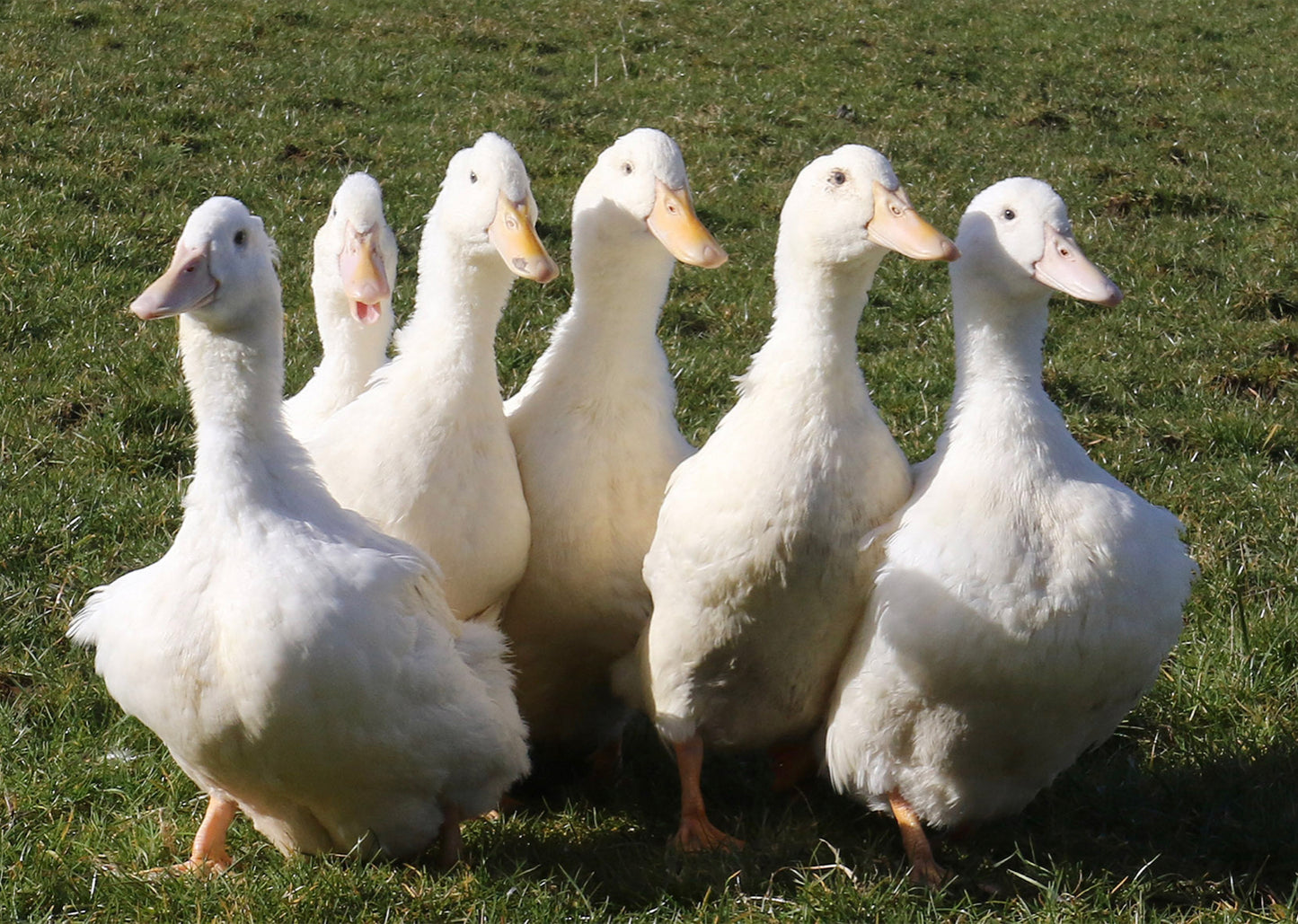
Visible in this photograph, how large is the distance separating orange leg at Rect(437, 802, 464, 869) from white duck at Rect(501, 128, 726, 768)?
83 centimetres

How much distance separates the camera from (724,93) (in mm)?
14102

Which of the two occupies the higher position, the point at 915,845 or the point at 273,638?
the point at 273,638

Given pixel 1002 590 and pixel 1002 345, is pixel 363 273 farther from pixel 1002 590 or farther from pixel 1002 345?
pixel 1002 590

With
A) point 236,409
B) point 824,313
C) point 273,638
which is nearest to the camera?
point 273,638

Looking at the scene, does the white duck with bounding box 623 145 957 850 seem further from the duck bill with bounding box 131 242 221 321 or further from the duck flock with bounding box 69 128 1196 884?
the duck bill with bounding box 131 242 221 321

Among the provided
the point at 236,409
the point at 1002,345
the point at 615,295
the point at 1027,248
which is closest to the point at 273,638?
the point at 236,409

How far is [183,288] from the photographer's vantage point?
396 centimetres

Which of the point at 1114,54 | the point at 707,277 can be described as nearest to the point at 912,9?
the point at 1114,54

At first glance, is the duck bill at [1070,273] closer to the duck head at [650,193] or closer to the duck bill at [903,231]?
the duck bill at [903,231]

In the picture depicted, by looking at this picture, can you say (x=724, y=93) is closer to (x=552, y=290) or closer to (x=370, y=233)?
(x=552, y=290)

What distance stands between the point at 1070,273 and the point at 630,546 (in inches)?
66.8

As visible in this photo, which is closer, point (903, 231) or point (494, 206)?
point (903, 231)

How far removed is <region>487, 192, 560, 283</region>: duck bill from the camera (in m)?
4.40

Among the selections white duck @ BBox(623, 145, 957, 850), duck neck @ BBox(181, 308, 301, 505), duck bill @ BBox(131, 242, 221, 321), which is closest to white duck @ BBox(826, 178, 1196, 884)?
white duck @ BBox(623, 145, 957, 850)
